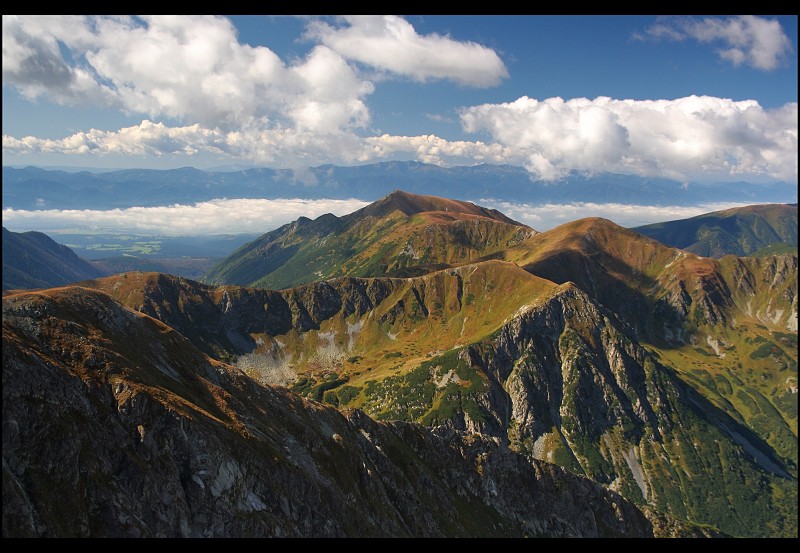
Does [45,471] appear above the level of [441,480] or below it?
above

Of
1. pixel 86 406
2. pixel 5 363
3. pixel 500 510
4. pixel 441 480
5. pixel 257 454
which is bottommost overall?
pixel 500 510

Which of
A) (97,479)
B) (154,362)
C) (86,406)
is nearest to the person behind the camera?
(97,479)

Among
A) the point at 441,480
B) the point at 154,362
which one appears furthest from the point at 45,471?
the point at 441,480

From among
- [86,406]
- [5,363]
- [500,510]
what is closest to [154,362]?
[86,406]

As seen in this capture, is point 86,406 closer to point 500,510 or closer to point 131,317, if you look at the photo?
point 131,317
